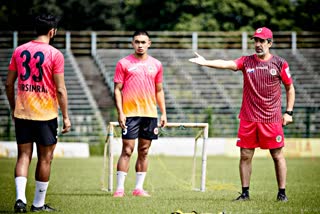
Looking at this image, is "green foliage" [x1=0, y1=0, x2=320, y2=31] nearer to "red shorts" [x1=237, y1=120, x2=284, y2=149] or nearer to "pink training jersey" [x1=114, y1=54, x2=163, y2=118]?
"pink training jersey" [x1=114, y1=54, x2=163, y2=118]

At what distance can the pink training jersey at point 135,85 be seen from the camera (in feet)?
36.2

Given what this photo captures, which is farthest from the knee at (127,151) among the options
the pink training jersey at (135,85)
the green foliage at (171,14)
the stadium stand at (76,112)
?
the green foliage at (171,14)

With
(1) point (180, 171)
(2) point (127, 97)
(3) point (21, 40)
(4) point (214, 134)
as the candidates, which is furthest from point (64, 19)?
(2) point (127, 97)

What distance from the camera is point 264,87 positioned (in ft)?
34.3

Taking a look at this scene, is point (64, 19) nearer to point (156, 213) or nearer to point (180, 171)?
point (180, 171)

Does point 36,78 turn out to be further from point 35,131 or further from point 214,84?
point 214,84

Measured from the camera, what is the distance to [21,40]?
132 ft

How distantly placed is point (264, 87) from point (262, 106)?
0.25 metres

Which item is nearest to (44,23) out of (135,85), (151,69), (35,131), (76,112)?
(35,131)

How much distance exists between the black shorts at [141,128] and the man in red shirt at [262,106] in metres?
1.27

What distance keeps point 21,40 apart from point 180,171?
23.6 m

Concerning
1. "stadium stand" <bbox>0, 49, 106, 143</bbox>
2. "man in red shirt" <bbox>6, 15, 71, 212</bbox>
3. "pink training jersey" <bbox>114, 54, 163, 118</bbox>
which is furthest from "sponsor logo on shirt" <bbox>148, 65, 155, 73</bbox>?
"stadium stand" <bbox>0, 49, 106, 143</bbox>

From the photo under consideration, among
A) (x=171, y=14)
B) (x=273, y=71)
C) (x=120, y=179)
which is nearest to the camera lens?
(x=273, y=71)

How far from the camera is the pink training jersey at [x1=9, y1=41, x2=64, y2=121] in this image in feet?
28.2
